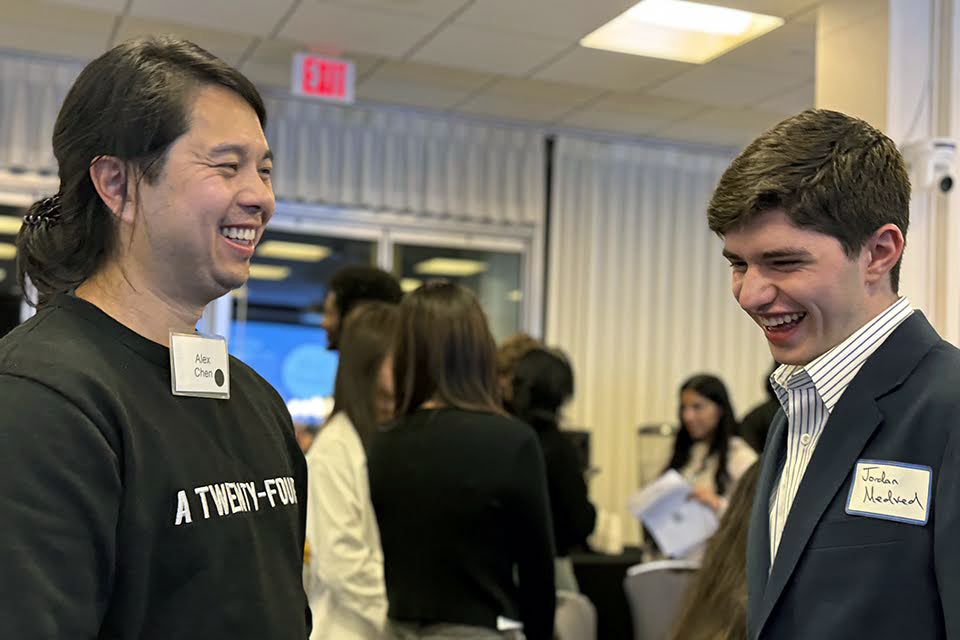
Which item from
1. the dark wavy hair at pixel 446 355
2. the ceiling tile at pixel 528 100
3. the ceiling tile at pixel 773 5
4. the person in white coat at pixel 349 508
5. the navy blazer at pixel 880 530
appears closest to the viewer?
the navy blazer at pixel 880 530

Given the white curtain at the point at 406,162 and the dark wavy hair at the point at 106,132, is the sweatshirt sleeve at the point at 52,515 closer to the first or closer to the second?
the dark wavy hair at the point at 106,132

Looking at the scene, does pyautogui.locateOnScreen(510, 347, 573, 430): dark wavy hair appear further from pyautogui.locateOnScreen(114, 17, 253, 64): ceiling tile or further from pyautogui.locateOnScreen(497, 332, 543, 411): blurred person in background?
pyautogui.locateOnScreen(114, 17, 253, 64): ceiling tile

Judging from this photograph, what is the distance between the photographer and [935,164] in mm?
3490

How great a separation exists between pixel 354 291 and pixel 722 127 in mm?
3557

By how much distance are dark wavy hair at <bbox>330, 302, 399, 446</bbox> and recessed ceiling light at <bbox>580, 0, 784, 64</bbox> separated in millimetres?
2218

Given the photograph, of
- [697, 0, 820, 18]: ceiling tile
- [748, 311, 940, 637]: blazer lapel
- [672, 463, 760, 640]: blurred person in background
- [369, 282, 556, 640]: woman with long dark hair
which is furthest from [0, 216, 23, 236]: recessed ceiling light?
[748, 311, 940, 637]: blazer lapel

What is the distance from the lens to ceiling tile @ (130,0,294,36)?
4324 millimetres

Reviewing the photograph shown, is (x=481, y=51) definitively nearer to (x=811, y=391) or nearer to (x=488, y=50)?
(x=488, y=50)

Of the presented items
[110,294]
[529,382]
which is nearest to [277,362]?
[529,382]

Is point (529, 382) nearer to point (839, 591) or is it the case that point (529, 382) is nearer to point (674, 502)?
point (674, 502)

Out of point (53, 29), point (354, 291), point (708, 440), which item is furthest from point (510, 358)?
point (53, 29)

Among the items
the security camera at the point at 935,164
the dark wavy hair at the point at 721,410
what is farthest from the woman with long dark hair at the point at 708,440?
the security camera at the point at 935,164

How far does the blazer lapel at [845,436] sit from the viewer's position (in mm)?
1265

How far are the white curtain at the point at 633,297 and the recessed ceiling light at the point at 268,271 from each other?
160 cm
